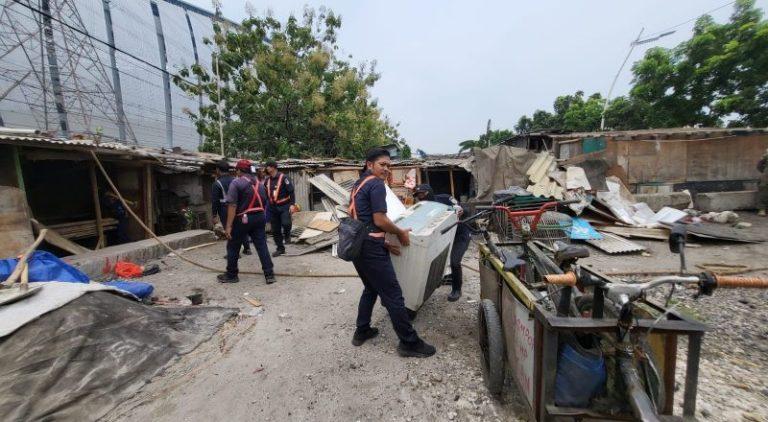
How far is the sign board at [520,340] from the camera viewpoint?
1.92 m

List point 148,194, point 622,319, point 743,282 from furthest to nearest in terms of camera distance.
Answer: point 148,194 < point 622,319 < point 743,282

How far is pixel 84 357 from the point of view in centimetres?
271

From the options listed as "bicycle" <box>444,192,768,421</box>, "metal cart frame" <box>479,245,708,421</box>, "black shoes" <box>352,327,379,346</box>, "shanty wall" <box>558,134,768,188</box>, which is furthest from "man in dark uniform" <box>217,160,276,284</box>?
"shanty wall" <box>558,134,768,188</box>

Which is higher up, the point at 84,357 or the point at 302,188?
the point at 302,188

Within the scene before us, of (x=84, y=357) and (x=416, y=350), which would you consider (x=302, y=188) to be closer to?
(x=84, y=357)

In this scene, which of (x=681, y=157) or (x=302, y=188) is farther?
(x=681, y=157)

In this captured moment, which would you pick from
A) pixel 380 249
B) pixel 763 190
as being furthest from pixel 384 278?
pixel 763 190

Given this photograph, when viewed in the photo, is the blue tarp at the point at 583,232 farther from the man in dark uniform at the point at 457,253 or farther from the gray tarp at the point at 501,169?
the man in dark uniform at the point at 457,253

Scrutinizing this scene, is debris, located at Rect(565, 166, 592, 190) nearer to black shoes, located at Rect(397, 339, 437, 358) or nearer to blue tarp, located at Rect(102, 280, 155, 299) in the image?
black shoes, located at Rect(397, 339, 437, 358)

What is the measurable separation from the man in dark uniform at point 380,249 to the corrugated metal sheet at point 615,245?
18.6 feet

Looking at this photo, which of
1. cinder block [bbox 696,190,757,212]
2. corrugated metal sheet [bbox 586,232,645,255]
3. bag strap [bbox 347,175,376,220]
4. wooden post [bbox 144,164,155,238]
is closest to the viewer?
bag strap [bbox 347,175,376,220]

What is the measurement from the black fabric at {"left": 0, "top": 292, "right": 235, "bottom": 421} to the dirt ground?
0.59 ft

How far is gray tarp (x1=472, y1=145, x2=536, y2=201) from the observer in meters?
9.74

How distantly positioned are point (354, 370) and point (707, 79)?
20.0m
